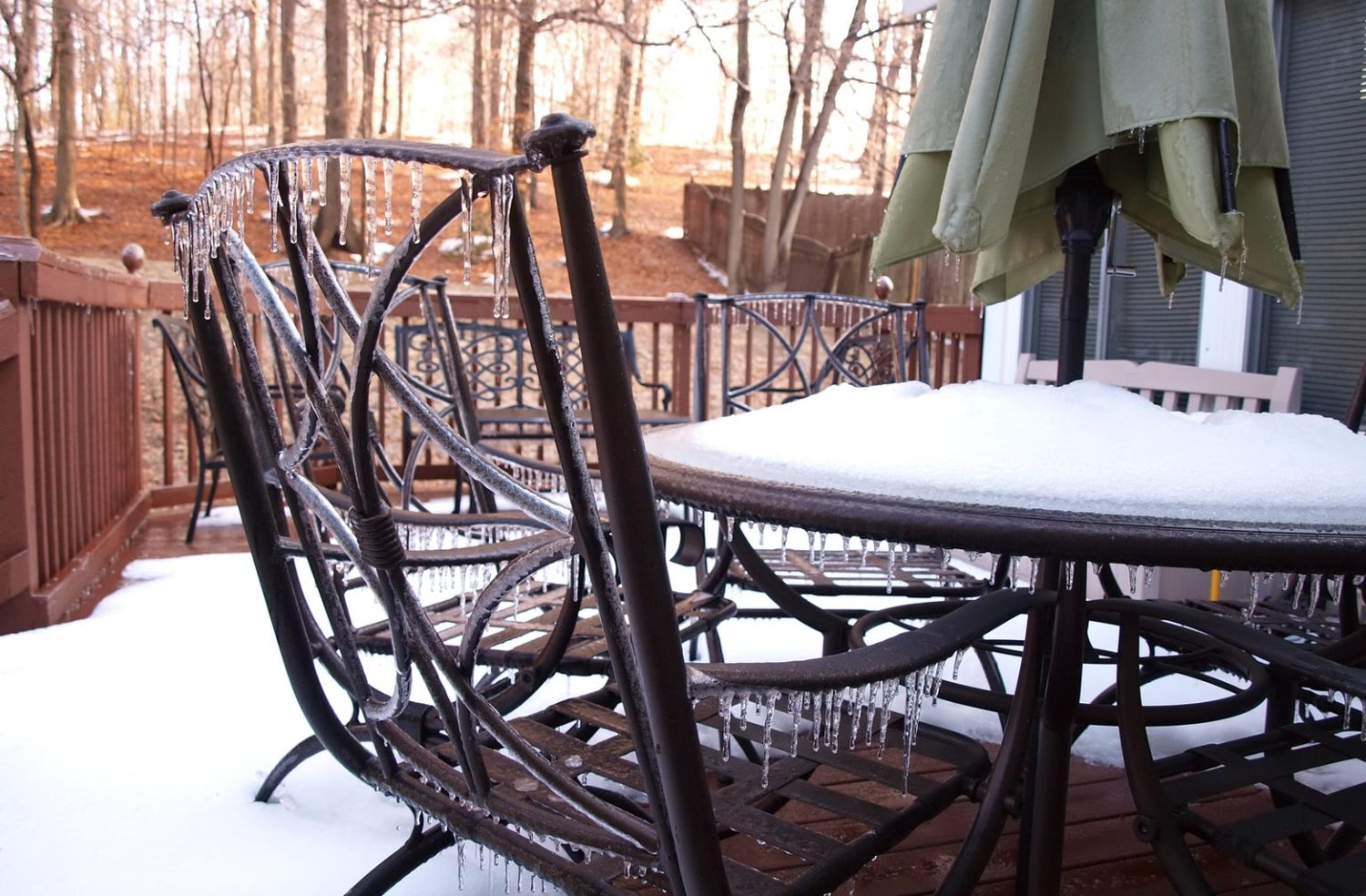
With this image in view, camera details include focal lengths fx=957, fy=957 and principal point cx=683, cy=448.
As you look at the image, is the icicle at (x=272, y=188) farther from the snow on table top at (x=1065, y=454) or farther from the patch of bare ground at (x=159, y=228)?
the patch of bare ground at (x=159, y=228)

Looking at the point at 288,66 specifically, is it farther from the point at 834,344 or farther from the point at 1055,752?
the point at 1055,752

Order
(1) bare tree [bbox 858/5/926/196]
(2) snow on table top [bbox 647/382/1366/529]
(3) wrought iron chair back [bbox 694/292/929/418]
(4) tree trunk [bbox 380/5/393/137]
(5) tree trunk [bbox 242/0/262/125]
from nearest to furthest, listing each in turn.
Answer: (2) snow on table top [bbox 647/382/1366/529], (3) wrought iron chair back [bbox 694/292/929/418], (4) tree trunk [bbox 380/5/393/137], (1) bare tree [bbox 858/5/926/196], (5) tree trunk [bbox 242/0/262/125]

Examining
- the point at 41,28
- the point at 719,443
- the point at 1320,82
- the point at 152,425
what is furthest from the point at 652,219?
the point at 719,443

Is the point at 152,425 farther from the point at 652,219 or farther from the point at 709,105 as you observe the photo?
the point at 709,105

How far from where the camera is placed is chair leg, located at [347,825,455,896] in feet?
4.27

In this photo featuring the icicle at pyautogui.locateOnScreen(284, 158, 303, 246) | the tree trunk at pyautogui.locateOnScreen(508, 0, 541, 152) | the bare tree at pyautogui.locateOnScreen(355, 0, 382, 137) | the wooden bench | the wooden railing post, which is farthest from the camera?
the tree trunk at pyautogui.locateOnScreen(508, 0, 541, 152)

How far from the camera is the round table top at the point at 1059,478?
2.92ft

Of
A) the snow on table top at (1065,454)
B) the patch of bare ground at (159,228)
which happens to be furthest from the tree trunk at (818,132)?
the snow on table top at (1065,454)

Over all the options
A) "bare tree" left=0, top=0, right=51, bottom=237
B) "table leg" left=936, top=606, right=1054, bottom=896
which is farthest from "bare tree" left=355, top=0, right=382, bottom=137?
"table leg" left=936, top=606, right=1054, bottom=896

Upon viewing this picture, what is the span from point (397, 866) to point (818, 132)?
678 inches

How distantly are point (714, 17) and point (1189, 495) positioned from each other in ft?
54.5

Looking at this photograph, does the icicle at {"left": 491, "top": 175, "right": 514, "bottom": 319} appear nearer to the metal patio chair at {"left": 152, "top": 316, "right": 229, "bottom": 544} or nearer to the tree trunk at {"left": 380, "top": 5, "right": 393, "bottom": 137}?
the metal patio chair at {"left": 152, "top": 316, "right": 229, "bottom": 544}

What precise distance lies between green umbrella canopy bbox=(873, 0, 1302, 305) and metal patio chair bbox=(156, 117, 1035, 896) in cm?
78

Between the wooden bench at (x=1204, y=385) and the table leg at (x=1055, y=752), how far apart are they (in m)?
1.71
